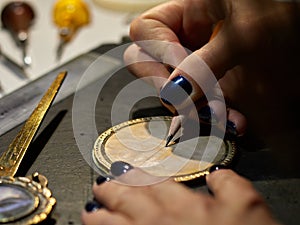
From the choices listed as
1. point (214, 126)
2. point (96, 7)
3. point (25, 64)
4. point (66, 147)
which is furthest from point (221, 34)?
point (96, 7)

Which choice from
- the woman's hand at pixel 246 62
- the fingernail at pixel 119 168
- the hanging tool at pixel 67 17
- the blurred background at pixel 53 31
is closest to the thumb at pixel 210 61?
the woman's hand at pixel 246 62

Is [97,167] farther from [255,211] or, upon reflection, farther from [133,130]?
[255,211]

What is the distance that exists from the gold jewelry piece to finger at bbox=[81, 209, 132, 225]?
0.14ft

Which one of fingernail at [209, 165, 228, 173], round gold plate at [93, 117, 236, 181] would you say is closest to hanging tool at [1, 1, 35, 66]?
round gold plate at [93, 117, 236, 181]

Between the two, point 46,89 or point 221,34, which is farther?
point 46,89

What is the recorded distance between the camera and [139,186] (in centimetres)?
54

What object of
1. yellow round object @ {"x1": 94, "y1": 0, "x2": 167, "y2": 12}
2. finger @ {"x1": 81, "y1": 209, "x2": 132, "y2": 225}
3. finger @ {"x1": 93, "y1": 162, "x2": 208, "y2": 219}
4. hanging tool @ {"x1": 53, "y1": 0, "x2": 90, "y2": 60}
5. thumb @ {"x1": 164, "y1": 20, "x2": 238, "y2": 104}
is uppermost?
thumb @ {"x1": 164, "y1": 20, "x2": 238, "y2": 104}

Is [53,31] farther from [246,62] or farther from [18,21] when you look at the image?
[246,62]

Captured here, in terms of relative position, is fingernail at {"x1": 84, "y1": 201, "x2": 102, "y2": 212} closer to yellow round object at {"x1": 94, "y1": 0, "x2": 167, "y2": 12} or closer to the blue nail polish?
the blue nail polish

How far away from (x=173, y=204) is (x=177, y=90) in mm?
181

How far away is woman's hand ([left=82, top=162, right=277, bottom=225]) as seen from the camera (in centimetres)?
47

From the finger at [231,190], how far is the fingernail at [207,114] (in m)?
0.13

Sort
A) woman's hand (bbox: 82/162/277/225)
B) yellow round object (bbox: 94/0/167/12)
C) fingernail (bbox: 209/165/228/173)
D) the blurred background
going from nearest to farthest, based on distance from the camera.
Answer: woman's hand (bbox: 82/162/277/225), fingernail (bbox: 209/165/228/173), the blurred background, yellow round object (bbox: 94/0/167/12)

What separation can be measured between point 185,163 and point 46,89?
277mm
